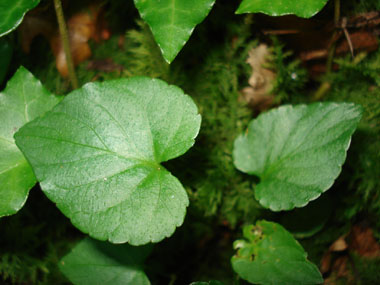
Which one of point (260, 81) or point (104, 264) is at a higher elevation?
point (260, 81)

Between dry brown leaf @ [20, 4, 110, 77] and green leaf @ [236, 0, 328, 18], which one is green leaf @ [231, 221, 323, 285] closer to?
green leaf @ [236, 0, 328, 18]

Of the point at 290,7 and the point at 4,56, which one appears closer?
the point at 290,7

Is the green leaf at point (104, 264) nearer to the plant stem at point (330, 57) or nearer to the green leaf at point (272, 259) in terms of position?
the green leaf at point (272, 259)

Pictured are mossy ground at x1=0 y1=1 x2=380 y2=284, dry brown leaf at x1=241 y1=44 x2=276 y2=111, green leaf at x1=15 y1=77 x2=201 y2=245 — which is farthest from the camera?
Answer: dry brown leaf at x1=241 y1=44 x2=276 y2=111

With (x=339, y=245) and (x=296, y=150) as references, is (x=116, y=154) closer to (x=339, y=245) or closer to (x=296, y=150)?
(x=296, y=150)

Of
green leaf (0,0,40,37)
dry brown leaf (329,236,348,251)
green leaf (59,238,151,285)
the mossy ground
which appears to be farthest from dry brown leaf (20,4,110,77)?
dry brown leaf (329,236,348,251)

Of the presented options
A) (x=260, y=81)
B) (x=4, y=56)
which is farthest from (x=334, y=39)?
(x=4, y=56)

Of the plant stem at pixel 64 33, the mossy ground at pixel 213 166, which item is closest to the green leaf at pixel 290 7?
the mossy ground at pixel 213 166
